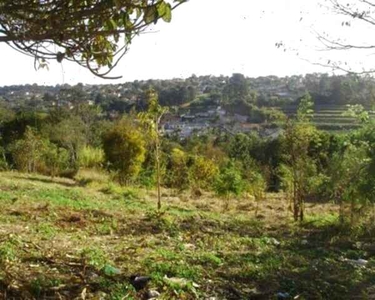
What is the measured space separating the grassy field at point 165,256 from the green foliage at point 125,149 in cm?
1002

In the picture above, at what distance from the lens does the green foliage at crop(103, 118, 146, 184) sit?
19.7 m

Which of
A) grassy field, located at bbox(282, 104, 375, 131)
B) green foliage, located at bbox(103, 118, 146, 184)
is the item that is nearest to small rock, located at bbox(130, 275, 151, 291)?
green foliage, located at bbox(103, 118, 146, 184)

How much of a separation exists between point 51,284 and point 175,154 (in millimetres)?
16645

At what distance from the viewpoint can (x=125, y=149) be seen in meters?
19.8

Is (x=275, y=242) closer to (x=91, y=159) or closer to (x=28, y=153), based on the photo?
(x=28, y=153)

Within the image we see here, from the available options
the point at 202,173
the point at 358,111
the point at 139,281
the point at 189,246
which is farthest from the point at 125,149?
the point at 139,281

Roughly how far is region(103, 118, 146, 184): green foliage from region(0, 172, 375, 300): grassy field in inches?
394

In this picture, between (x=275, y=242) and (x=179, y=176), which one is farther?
(x=179, y=176)

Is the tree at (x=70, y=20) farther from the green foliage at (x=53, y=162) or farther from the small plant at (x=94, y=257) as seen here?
the green foliage at (x=53, y=162)

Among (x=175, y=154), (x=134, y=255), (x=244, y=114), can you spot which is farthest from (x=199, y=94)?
(x=134, y=255)

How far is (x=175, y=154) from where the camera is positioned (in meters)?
20.6

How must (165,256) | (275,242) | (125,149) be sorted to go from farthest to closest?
1. (125,149)
2. (275,242)
3. (165,256)

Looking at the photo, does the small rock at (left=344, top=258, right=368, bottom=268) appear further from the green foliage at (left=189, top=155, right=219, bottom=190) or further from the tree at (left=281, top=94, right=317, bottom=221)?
the green foliage at (left=189, top=155, right=219, bottom=190)

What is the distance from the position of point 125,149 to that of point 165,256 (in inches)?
574
